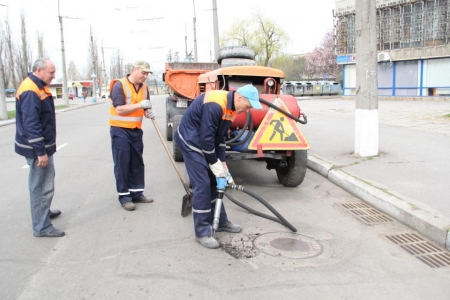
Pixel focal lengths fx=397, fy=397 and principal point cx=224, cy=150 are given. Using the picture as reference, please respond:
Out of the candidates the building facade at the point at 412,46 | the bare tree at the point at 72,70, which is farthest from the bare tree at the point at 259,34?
the bare tree at the point at 72,70

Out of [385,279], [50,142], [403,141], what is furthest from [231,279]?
[403,141]

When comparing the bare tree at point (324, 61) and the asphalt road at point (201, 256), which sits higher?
the bare tree at point (324, 61)

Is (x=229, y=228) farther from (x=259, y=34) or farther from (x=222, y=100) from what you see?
(x=259, y=34)

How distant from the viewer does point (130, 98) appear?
5168 mm

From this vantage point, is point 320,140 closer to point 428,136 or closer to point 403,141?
point 403,141

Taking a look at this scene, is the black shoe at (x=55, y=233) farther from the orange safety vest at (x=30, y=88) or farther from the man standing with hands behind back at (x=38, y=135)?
A: the orange safety vest at (x=30, y=88)

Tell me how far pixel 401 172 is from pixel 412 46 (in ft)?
73.4

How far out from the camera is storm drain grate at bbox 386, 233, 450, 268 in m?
3.75

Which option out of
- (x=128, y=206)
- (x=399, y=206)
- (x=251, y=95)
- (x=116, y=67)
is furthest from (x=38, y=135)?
(x=116, y=67)

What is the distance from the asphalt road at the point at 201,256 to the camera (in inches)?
125

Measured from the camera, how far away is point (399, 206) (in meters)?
4.84

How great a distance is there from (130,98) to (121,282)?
2.61 metres

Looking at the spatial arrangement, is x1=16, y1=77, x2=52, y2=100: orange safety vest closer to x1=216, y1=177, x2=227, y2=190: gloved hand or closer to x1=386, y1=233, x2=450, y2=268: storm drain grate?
x1=216, y1=177, x2=227, y2=190: gloved hand

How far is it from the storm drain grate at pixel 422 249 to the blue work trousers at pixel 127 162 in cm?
321
